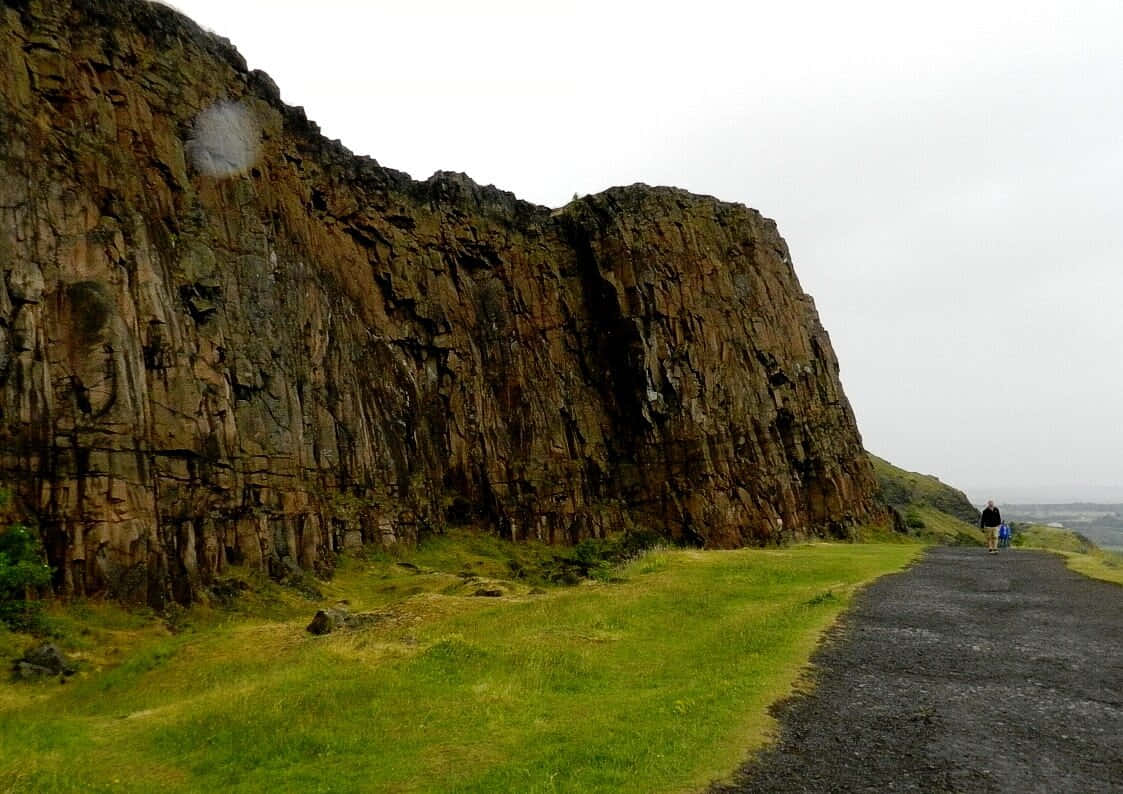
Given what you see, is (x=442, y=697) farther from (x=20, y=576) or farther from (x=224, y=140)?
(x=224, y=140)

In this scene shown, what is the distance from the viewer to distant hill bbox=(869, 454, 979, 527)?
118 meters

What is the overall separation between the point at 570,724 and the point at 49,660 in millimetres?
18663

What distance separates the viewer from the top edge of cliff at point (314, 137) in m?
37.1

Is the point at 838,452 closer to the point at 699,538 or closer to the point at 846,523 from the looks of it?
the point at 846,523

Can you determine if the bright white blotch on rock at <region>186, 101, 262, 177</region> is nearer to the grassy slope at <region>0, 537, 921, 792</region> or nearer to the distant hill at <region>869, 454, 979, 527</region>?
the grassy slope at <region>0, 537, 921, 792</region>

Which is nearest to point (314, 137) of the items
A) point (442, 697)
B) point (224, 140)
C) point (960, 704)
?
point (224, 140)

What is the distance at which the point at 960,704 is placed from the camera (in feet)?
43.4

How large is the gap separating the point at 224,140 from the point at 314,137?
415 inches

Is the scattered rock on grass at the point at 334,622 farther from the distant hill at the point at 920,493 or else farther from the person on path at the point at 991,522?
the distant hill at the point at 920,493

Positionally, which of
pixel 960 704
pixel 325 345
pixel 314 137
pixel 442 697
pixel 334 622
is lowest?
pixel 960 704

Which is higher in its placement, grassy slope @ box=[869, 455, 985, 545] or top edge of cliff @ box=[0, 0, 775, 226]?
top edge of cliff @ box=[0, 0, 775, 226]

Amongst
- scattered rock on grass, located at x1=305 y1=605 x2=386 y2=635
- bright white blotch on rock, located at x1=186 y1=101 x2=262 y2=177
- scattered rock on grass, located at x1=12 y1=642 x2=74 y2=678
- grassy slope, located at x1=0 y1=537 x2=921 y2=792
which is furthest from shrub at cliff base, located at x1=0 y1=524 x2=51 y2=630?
bright white blotch on rock, located at x1=186 y1=101 x2=262 y2=177

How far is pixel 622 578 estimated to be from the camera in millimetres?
31406

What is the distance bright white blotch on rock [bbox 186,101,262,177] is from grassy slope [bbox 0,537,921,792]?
26.6 metres
